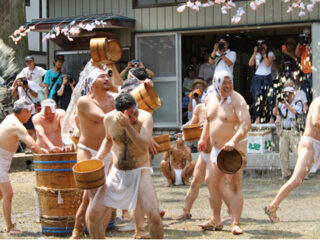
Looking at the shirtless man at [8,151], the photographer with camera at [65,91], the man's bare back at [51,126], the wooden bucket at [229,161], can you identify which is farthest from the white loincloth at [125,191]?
the photographer with camera at [65,91]

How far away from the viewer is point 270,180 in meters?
13.3

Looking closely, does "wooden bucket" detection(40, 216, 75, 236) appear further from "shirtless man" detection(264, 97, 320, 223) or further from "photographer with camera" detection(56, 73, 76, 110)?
"photographer with camera" detection(56, 73, 76, 110)

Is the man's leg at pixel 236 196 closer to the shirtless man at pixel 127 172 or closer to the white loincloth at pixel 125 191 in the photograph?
the shirtless man at pixel 127 172

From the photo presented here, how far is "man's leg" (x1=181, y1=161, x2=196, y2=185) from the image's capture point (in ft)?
41.1

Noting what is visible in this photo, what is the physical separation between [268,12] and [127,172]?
953 cm

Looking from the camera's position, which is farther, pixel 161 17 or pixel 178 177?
pixel 161 17

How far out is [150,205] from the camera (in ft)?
19.8

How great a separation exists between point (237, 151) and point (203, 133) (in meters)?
1.02

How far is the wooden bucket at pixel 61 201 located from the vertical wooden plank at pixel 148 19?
344 inches

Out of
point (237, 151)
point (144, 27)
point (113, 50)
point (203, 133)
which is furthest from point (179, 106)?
point (237, 151)

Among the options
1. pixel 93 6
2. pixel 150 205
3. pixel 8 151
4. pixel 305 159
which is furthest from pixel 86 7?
pixel 150 205

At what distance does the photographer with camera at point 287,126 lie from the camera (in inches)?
520

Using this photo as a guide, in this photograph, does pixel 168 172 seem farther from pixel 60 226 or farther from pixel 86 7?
pixel 86 7

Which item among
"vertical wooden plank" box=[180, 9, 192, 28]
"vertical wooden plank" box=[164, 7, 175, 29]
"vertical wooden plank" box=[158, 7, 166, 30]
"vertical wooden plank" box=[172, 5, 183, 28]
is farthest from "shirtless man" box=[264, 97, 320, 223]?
"vertical wooden plank" box=[158, 7, 166, 30]
